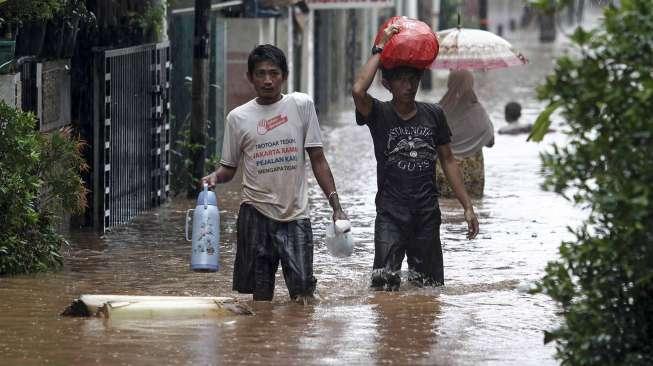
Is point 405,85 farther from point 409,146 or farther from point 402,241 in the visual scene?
point 402,241

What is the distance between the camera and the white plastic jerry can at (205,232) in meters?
9.39

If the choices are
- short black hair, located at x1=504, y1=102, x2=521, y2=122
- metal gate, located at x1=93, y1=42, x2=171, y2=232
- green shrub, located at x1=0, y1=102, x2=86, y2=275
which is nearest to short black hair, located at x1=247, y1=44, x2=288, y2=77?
green shrub, located at x1=0, y1=102, x2=86, y2=275

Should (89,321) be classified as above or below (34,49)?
below

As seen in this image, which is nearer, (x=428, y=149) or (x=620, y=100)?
(x=620, y=100)

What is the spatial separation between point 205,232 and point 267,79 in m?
0.98

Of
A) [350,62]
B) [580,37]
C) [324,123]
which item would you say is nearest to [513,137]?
[324,123]

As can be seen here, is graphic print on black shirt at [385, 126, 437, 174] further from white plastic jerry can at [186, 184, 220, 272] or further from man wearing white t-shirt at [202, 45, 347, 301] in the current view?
white plastic jerry can at [186, 184, 220, 272]

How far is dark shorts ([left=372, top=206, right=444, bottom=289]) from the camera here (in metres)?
9.97

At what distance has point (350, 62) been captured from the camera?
3672cm

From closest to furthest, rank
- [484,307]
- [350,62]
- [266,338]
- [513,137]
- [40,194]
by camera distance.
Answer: [266,338] → [484,307] → [40,194] → [513,137] → [350,62]

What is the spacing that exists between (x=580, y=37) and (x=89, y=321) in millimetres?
3653

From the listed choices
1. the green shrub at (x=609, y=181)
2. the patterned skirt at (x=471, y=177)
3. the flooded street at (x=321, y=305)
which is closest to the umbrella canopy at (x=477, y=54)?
the patterned skirt at (x=471, y=177)

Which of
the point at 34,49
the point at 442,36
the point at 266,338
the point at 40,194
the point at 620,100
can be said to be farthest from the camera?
the point at 442,36

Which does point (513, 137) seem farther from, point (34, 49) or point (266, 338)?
point (266, 338)
